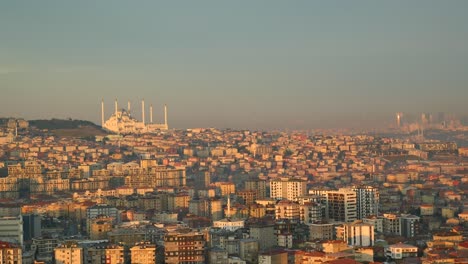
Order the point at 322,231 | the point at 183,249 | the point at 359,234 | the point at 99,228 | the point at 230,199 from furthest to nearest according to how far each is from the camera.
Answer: the point at 230,199
the point at 99,228
the point at 322,231
the point at 359,234
the point at 183,249

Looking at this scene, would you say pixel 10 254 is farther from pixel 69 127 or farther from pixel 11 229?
pixel 69 127

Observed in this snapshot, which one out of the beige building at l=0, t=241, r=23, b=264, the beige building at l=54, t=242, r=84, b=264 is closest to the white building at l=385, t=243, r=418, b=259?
the beige building at l=54, t=242, r=84, b=264

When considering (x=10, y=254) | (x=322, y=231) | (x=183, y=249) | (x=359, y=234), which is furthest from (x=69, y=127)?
(x=10, y=254)

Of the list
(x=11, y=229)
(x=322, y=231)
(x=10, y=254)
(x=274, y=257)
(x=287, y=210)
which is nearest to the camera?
(x=10, y=254)

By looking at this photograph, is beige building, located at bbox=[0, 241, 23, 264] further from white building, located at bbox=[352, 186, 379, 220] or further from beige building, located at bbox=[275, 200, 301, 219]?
white building, located at bbox=[352, 186, 379, 220]

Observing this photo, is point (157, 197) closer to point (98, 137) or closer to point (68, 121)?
point (68, 121)

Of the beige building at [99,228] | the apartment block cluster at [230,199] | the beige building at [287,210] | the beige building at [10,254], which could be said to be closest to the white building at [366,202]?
the apartment block cluster at [230,199]

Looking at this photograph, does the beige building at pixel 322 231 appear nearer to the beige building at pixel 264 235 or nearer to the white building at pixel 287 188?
the beige building at pixel 264 235
